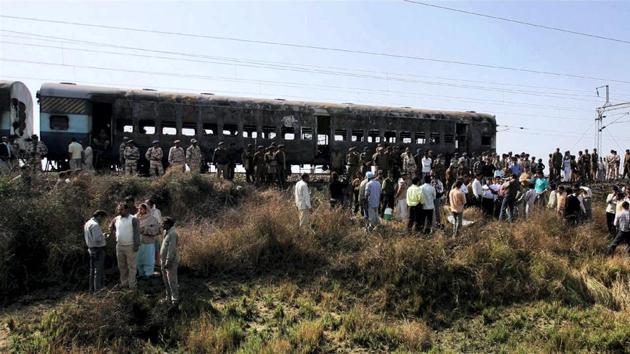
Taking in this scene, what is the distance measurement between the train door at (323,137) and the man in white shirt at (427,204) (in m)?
9.08

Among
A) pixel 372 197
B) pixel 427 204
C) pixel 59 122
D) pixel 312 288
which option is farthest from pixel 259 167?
pixel 59 122

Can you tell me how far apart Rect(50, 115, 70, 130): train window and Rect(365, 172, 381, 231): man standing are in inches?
→ 443

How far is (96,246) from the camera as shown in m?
10.4

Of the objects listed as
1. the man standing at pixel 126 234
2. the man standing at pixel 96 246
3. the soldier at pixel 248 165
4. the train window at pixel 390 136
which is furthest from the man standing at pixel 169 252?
the train window at pixel 390 136

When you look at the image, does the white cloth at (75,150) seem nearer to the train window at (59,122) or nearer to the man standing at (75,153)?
the man standing at (75,153)

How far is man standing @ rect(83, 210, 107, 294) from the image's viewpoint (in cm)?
1035

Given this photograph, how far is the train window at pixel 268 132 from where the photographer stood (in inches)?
853

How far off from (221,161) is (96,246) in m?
8.32

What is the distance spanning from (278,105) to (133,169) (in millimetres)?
6698

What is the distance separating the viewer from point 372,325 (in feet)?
38.4

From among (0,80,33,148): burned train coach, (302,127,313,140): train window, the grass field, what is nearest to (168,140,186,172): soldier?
the grass field

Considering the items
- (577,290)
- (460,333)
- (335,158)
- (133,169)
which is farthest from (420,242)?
(133,169)

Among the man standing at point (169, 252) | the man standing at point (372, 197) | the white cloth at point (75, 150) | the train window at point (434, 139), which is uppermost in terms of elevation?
the train window at point (434, 139)

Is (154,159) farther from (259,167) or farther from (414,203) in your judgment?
(414,203)
